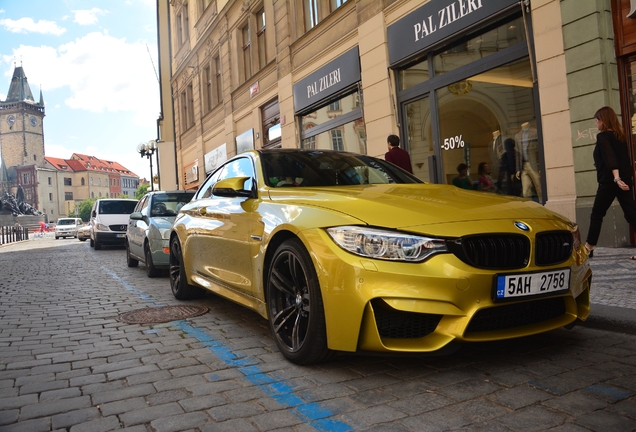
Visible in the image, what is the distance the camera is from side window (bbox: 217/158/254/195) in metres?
4.59

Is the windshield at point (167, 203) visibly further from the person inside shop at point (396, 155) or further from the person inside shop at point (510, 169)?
the person inside shop at point (510, 169)

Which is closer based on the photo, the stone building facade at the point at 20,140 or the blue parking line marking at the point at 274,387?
the blue parking line marking at the point at 274,387

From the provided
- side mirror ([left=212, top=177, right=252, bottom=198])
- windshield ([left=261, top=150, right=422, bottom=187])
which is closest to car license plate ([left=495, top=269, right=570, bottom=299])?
windshield ([left=261, top=150, right=422, bottom=187])

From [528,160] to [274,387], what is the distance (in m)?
7.06

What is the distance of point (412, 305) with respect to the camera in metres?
2.79

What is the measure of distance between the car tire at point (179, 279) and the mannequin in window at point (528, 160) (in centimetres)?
554

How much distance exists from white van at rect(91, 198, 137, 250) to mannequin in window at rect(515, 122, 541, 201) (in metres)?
14.0

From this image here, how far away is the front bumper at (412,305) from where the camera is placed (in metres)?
2.80

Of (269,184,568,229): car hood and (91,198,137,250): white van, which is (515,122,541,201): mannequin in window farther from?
(91,198,137,250): white van

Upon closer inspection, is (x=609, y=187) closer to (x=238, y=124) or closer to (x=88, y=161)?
(x=238, y=124)

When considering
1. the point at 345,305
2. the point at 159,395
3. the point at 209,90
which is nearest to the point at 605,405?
the point at 345,305

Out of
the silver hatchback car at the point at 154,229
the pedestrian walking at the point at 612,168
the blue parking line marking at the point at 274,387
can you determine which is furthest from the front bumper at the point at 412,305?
the silver hatchback car at the point at 154,229

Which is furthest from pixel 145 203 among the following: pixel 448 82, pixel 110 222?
pixel 110 222

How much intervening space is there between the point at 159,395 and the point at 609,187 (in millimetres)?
5566
